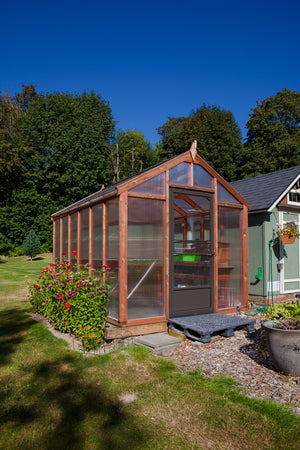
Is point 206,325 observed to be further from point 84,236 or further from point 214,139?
point 214,139

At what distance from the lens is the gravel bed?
380 cm

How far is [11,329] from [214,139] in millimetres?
23388

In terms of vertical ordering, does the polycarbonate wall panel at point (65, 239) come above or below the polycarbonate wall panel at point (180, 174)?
below

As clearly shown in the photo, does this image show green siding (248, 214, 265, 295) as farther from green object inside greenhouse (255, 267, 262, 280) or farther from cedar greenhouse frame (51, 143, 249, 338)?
cedar greenhouse frame (51, 143, 249, 338)

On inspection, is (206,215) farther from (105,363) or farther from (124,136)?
(124,136)

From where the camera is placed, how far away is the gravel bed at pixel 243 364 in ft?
12.5

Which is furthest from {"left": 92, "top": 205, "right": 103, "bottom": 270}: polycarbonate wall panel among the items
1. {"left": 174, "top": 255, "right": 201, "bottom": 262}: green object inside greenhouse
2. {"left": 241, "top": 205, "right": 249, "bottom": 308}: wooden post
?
{"left": 241, "top": 205, "right": 249, "bottom": 308}: wooden post

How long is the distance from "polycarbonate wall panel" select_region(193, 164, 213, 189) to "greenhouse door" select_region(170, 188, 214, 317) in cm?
19

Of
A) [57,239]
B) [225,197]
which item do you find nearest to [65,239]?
[57,239]

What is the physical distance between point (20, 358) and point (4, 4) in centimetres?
1150

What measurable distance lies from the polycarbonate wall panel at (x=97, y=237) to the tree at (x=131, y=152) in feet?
90.4

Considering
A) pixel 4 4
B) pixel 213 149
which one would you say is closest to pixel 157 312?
pixel 4 4

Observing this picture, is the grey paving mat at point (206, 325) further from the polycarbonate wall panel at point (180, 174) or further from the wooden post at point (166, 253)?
the polycarbonate wall panel at point (180, 174)

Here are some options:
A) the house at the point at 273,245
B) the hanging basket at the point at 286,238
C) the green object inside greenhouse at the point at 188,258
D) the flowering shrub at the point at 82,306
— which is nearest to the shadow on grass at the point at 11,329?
the flowering shrub at the point at 82,306
